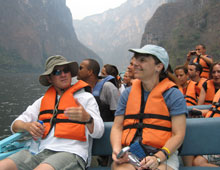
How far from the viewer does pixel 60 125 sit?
7.25 feet

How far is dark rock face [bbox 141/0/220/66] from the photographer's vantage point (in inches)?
1454

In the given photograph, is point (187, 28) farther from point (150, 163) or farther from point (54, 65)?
point (150, 163)

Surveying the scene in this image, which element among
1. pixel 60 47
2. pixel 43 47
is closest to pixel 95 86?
pixel 43 47

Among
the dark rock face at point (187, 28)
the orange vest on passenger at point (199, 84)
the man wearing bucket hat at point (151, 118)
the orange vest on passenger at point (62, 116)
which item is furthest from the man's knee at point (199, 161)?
the dark rock face at point (187, 28)

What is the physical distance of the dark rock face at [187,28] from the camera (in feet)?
121

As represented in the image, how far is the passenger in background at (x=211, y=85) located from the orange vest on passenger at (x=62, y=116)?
2.14 meters

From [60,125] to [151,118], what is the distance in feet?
3.05

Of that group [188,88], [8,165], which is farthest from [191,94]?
[8,165]

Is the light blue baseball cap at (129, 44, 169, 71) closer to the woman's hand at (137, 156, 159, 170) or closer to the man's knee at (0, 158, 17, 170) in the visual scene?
the woman's hand at (137, 156, 159, 170)

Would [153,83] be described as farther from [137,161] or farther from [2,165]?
[2,165]

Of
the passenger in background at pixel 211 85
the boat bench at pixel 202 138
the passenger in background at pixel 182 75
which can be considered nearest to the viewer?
the boat bench at pixel 202 138

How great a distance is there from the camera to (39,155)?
2.14 m

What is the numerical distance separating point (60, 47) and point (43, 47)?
14799 millimetres

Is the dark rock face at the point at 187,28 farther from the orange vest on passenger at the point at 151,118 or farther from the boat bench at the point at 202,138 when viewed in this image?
the orange vest on passenger at the point at 151,118
